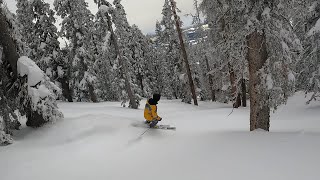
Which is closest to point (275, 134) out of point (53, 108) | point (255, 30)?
point (255, 30)

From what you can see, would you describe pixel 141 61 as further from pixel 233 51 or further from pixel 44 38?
pixel 233 51

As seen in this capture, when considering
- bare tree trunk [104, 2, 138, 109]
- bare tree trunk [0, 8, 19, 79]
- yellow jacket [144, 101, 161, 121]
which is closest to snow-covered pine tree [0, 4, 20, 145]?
bare tree trunk [0, 8, 19, 79]

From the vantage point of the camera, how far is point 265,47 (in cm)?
1050

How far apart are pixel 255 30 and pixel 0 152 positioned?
871cm

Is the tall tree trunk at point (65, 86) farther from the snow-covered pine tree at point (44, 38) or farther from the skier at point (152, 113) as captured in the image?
the skier at point (152, 113)

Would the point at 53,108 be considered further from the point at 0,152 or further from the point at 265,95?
the point at 265,95

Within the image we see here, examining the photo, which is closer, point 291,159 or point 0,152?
point 291,159

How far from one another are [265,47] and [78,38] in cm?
2613

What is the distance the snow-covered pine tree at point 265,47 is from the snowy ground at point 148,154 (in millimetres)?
1136

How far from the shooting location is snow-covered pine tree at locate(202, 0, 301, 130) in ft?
32.9

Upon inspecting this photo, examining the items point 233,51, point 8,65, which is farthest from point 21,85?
point 233,51

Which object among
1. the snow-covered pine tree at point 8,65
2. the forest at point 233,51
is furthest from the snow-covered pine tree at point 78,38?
the snow-covered pine tree at point 8,65

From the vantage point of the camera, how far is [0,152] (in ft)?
31.8

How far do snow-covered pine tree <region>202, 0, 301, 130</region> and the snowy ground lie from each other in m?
1.14
